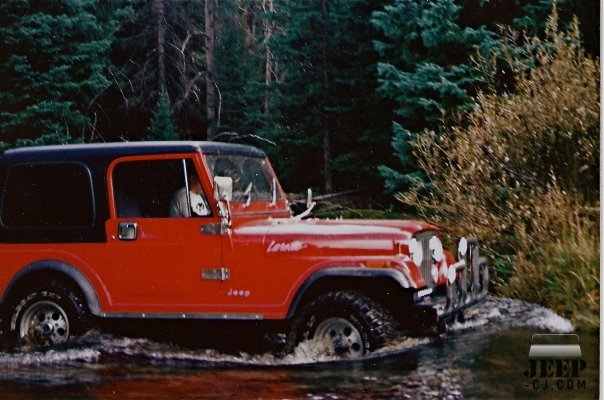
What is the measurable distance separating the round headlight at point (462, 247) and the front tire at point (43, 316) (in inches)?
115

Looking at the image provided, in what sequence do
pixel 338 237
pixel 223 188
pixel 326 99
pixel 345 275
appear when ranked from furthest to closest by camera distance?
pixel 326 99
pixel 223 188
pixel 338 237
pixel 345 275

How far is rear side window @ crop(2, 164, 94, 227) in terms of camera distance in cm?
640

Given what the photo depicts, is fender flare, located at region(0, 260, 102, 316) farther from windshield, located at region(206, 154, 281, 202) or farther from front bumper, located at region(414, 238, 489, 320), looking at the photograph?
front bumper, located at region(414, 238, 489, 320)

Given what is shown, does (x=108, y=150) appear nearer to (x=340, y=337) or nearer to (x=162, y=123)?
(x=162, y=123)

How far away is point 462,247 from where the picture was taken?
637cm

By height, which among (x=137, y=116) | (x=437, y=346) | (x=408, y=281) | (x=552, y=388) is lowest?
(x=552, y=388)

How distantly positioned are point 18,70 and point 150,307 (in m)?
2.60

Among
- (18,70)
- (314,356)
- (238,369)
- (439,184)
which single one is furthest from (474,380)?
(18,70)

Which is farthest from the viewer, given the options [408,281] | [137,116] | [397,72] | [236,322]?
[397,72]

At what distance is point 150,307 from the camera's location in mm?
6113

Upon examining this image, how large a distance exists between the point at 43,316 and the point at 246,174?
1.95 m

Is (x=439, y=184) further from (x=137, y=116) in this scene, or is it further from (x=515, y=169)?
(x=137, y=116)

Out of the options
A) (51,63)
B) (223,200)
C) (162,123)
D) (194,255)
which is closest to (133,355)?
(194,255)

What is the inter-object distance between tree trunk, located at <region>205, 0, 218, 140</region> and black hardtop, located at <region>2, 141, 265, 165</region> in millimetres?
A: 349
